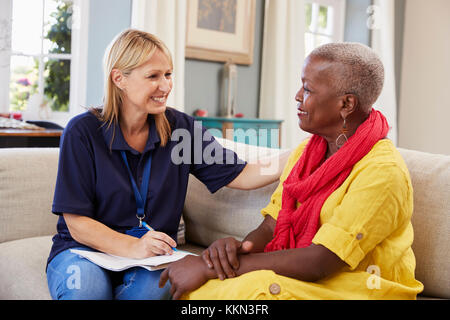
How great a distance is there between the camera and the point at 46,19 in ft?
12.0

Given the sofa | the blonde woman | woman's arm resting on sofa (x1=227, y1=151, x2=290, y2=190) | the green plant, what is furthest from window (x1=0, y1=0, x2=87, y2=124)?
woman's arm resting on sofa (x1=227, y1=151, x2=290, y2=190)

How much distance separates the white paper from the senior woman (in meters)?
0.10

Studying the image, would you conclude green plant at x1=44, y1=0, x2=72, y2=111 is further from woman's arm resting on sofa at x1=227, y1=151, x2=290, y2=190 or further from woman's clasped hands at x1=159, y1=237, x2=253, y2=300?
woman's clasped hands at x1=159, y1=237, x2=253, y2=300

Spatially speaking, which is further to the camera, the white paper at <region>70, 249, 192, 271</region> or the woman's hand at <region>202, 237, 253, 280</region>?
the white paper at <region>70, 249, 192, 271</region>

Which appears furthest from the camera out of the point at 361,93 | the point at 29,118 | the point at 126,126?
the point at 29,118

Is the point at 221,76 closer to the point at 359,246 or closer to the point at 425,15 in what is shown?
the point at 425,15

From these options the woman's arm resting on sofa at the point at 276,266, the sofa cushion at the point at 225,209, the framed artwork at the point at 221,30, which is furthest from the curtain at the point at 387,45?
the woman's arm resting on sofa at the point at 276,266

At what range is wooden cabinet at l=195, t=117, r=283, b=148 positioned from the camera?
386 cm

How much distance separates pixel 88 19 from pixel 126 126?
2.33 meters

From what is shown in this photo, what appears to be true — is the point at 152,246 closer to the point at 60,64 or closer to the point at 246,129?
the point at 246,129

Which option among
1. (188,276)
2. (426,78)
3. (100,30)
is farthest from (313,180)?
(426,78)
